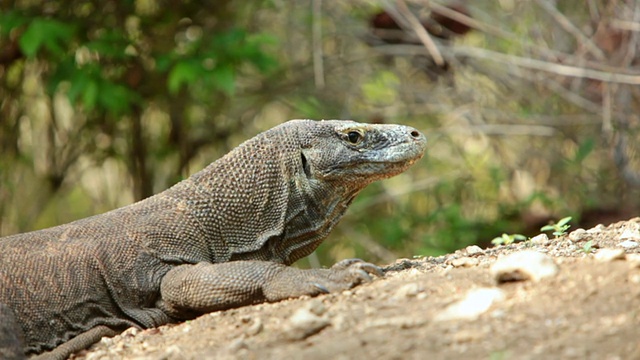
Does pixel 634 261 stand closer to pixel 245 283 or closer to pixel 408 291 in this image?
pixel 408 291

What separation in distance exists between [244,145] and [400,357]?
239 centimetres

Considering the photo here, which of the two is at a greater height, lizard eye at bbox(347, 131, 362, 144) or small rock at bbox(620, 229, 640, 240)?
lizard eye at bbox(347, 131, 362, 144)

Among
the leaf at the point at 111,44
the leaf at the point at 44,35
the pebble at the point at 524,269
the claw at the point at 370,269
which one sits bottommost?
the claw at the point at 370,269

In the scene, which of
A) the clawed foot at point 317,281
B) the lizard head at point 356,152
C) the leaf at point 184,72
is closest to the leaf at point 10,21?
the leaf at point 184,72

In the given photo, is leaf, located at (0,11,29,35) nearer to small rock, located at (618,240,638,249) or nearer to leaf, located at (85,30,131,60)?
leaf, located at (85,30,131,60)

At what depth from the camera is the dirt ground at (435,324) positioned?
3.16 m

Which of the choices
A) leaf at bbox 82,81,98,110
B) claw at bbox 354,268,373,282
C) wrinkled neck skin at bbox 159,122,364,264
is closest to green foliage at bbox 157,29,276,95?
leaf at bbox 82,81,98,110

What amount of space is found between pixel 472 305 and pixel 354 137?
74.2 inches

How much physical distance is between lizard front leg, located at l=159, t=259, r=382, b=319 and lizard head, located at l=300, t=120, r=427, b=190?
79 cm

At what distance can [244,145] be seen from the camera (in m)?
5.29

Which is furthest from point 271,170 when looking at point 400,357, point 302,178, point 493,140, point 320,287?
point 493,140

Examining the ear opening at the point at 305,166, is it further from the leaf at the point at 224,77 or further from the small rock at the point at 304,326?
the leaf at the point at 224,77

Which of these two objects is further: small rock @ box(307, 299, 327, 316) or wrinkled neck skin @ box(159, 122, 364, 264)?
wrinkled neck skin @ box(159, 122, 364, 264)

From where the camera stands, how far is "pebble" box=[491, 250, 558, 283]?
12.3 feet
